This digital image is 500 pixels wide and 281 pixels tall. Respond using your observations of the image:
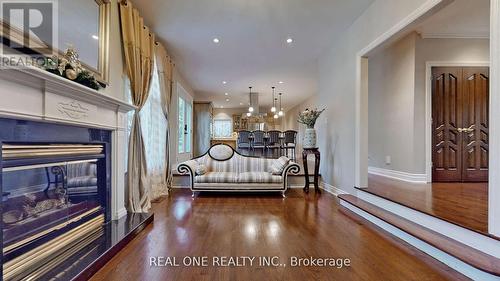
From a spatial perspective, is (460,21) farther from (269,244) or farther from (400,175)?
(269,244)

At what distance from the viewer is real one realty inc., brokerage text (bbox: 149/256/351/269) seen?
83.9 inches

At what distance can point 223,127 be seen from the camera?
47.5ft

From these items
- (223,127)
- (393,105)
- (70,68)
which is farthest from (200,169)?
(223,127)

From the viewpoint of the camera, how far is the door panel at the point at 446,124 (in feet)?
15.9

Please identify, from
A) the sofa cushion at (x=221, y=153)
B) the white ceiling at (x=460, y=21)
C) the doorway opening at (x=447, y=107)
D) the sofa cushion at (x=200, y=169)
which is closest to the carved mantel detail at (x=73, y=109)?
the sofa cushion at (x=200, y=169)

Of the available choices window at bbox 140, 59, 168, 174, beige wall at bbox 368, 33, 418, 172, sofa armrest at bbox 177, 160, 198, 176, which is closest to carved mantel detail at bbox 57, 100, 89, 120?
window at bbox 140, 59, 168, 174

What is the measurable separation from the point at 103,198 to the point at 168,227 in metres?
0.78

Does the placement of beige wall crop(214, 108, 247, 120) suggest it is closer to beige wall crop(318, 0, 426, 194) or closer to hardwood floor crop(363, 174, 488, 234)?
beige wall crop(318, 0, 426, 194)

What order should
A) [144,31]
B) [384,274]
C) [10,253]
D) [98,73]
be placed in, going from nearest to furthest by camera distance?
[10,253]
[384,274]
[98,73]
[144,31]

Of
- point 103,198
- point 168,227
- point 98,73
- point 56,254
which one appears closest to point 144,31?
point 98,73

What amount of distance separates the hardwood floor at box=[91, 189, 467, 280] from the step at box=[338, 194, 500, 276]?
138 mm

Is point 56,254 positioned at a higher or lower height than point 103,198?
lower

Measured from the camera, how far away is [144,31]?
157 inches

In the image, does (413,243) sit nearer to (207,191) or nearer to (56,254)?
(56,254)
